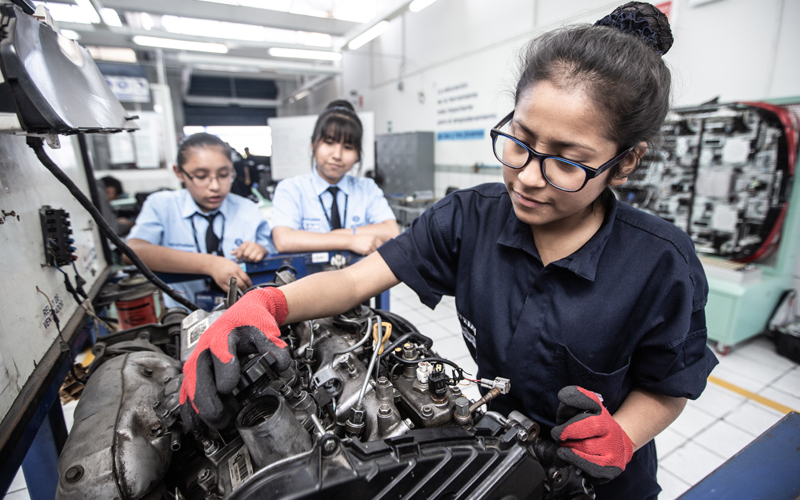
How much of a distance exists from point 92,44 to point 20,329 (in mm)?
8157

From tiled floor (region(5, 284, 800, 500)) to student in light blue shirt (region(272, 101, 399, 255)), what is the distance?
1.25 meters

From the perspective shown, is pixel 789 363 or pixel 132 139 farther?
pixel 132 139

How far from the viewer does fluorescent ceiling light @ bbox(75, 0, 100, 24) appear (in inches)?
154

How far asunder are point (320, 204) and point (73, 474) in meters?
1.69

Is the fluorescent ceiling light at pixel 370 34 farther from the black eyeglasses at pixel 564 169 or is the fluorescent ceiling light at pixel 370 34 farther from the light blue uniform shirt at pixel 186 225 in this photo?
the black eyeglasses at pixel 564 169

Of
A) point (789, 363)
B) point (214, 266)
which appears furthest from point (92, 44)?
point (789, 363)

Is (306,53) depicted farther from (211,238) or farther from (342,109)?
(211,238)

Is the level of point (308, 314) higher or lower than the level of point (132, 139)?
lower

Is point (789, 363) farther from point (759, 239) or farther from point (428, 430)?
point (428, 430)

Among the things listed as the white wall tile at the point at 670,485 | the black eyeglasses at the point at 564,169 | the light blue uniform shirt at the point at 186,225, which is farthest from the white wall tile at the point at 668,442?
the light blue uniform shirt at the point at 186,225

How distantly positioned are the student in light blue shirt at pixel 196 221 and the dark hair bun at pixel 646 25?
61.9 inches

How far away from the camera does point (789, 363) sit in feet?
8.98

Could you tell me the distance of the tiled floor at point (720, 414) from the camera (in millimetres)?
1867

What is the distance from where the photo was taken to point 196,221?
6.56ft
